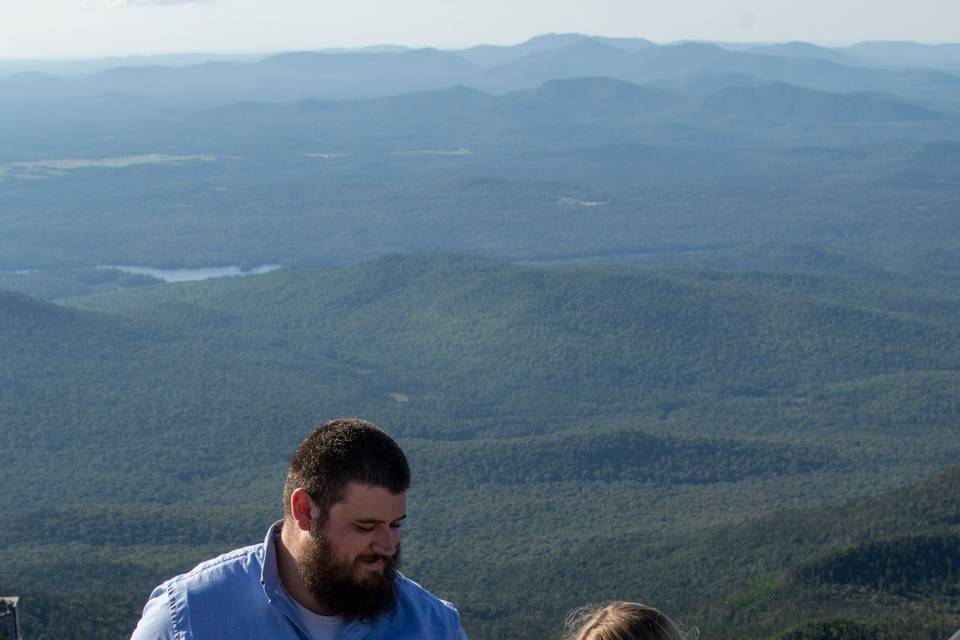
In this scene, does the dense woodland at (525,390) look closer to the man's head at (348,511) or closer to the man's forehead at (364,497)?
the man's head at (348,511)

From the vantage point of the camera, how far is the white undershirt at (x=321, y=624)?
522 centimetres

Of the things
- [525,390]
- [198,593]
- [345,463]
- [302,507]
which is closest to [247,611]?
[198,593]

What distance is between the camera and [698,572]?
31562mm

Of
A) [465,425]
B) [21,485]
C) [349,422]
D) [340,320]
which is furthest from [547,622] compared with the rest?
[340,320]

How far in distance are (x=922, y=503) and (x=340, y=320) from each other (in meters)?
43.8

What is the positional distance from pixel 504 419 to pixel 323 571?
51.7 m

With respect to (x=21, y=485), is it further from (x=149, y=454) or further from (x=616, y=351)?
(x=616, y=351)

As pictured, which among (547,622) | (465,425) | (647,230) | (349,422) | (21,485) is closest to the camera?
(349,422)

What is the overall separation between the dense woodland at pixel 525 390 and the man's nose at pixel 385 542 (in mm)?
15004

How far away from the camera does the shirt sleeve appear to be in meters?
5.11

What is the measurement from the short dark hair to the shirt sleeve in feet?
2.10

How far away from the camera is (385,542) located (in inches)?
201

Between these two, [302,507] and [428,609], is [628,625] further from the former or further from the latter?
[302,507]

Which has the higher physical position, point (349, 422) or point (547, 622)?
point (349, 422)
